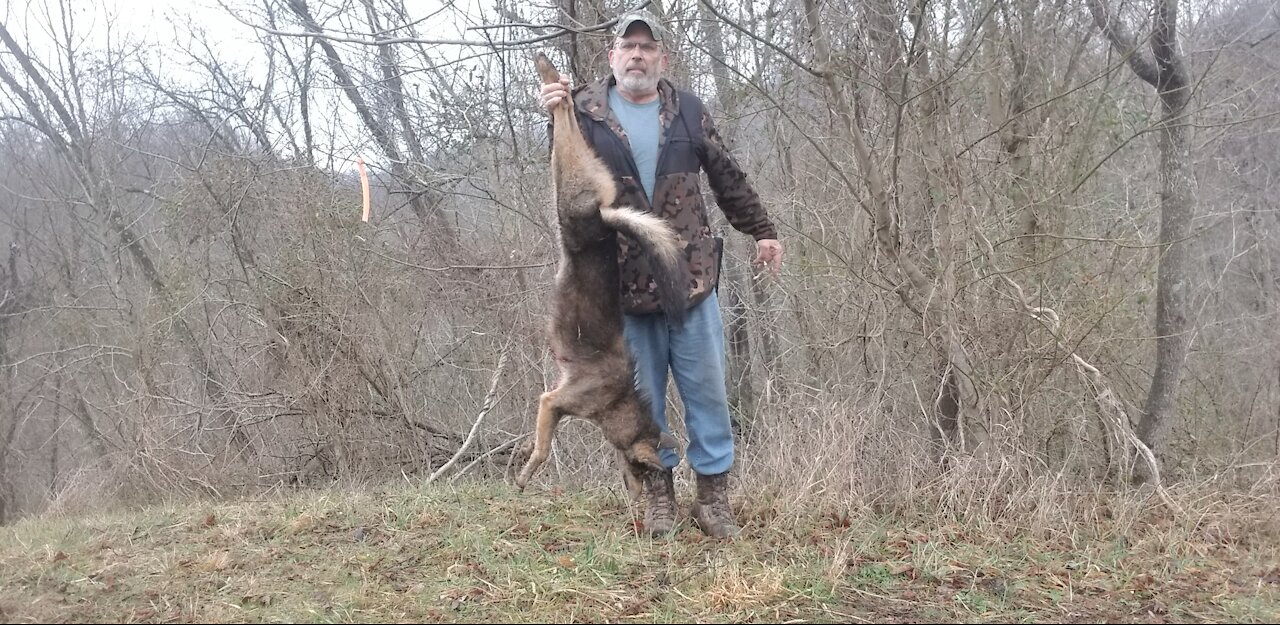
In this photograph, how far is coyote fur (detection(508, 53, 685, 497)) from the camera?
381 centimetres

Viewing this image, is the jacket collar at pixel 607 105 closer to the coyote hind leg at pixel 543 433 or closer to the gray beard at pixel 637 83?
→ the gray beard at pixel 637 83

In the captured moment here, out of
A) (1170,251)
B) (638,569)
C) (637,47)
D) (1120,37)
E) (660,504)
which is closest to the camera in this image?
(638,569)

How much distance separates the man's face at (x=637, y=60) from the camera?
3928 mm

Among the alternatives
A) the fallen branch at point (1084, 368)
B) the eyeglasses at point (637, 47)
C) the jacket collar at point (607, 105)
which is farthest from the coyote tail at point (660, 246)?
the fallen branch at point (1084, 368)

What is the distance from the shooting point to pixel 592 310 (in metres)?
4.09

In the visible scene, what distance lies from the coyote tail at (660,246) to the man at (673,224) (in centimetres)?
10

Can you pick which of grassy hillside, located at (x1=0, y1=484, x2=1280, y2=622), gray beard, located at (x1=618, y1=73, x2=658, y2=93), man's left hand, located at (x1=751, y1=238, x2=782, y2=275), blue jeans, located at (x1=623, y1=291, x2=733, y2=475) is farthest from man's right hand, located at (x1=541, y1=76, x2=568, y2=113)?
grassy hillside, located at (x1=0, y1=484, x2=1280, y2=622)

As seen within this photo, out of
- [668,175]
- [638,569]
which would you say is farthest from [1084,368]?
[638,569]

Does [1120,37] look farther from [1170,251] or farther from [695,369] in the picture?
[695,369]

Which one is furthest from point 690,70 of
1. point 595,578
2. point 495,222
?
point 595,578

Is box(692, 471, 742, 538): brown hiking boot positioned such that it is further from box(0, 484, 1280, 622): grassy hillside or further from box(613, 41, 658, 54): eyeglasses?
box(613, 41, 658, 54): eyeglasses

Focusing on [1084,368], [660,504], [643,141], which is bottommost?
[660,504]

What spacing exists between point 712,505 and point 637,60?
213cm

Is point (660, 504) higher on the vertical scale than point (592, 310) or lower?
lower
